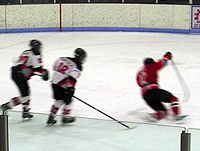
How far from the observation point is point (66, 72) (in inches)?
175

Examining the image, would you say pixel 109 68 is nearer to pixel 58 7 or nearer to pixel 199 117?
pixel 199 117

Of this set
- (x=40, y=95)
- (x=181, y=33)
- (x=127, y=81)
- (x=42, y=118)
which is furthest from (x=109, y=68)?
(x=42, y=118)

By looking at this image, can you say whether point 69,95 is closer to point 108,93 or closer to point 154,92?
point 154,92

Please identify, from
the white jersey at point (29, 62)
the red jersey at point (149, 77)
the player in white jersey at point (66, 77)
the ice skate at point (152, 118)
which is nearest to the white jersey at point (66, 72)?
the player in white jersey at point (66, 77)

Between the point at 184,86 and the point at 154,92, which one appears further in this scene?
the point at 184,86

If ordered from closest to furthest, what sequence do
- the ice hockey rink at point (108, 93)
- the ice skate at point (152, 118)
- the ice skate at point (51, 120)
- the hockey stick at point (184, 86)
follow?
the ice hockey rink at point (108, 93) < the ice skate at point (51, 120) < the ice skate at point (152, 118) < the hockey stick at point (184, 86)

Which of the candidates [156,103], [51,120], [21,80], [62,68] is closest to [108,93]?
[156,103]

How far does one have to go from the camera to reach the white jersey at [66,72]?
4430 mm

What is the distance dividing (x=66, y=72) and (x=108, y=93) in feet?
6.32

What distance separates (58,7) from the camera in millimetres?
12398

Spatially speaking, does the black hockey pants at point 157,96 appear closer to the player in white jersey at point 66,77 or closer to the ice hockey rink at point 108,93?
the ice hockey rink at point 108,93

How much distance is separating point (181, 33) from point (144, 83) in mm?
7385

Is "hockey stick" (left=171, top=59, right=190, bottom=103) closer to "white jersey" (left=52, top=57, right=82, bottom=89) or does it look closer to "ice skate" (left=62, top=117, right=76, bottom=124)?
"white jersey" (left=52, top=57, right=82, bottom=89)

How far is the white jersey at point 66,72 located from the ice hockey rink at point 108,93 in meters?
0.51
